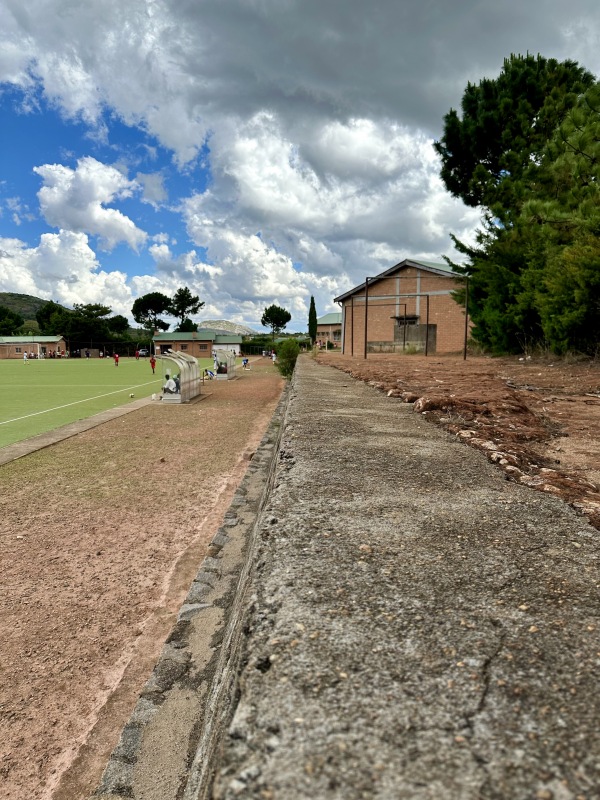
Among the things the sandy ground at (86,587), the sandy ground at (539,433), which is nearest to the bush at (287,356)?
the sandy ground at (86,587)

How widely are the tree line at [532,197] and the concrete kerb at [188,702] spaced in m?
10.4

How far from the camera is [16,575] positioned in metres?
3.73

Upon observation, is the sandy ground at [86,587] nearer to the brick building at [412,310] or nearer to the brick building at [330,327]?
the brick building at [412,310]

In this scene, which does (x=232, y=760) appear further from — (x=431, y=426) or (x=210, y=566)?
(x=431, y=426)

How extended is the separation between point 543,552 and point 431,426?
2443 millimetres

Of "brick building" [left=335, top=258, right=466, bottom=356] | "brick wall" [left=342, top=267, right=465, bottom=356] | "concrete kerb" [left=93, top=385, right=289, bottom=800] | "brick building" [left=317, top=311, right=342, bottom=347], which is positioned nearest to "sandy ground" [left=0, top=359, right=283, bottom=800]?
"concrete kerb" [left=93, top=385, right=289, bottom=800]

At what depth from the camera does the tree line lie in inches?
442

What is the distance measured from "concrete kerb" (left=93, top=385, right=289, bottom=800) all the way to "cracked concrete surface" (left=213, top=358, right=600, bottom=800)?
0.56ft

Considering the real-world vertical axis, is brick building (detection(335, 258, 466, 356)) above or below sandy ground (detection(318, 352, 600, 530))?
above

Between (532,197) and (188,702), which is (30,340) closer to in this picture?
(532,197)

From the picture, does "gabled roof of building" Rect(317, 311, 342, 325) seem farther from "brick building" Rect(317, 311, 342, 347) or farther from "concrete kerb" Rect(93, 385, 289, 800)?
"concrete kerb" Rect(93, 385, 289, 800)

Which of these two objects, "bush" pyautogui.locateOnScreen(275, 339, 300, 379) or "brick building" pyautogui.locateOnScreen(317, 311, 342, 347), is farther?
"brick building" pyautogui.locateOnScreen(317, 311, 342, 347)

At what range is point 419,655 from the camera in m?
1.00

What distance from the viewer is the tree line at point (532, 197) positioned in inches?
442
